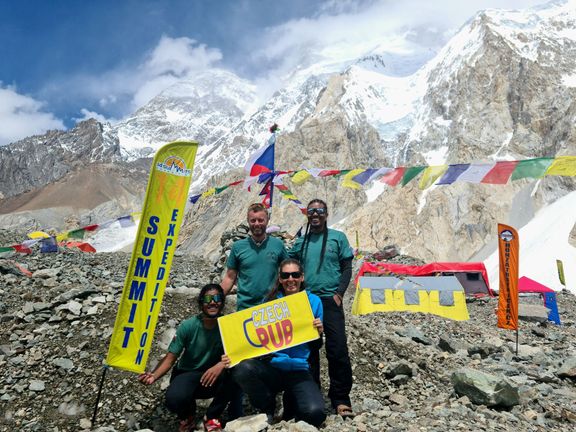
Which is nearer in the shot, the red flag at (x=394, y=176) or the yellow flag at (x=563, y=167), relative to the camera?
the yellow flag at (x=563, y=167)

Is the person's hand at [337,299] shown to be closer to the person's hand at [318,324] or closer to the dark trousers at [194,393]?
the person's hand at [318,324]

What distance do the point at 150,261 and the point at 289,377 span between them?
2.02 m

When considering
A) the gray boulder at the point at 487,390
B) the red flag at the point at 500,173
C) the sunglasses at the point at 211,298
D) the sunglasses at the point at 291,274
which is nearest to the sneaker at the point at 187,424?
the sunglasses at the point at 211,298

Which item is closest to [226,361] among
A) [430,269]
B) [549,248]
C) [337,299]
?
[337,299]

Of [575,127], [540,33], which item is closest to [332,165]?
[575,127]

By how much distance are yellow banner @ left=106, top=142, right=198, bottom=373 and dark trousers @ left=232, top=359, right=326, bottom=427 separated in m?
1.28

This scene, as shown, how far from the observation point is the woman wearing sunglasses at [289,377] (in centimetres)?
433

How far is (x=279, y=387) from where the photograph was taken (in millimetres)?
4543

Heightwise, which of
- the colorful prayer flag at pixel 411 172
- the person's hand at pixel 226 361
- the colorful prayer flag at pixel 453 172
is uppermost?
the colorful prayer flag at pixel 411 172

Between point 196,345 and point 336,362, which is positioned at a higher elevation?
point 196,345

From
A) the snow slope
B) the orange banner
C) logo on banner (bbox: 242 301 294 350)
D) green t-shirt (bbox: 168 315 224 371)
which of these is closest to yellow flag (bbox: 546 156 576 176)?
the orange banner

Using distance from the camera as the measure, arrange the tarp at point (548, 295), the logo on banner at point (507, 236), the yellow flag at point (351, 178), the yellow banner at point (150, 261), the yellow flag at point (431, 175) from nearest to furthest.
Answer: the yellow banner at point (150, 261) → the yellow flag at point (431, 175) → the logo on banner at point (507, 236) → the yellow flag at point (351, 178) → the tarp at point (548, 295)

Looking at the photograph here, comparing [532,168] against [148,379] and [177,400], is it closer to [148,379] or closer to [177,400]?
[177,400]

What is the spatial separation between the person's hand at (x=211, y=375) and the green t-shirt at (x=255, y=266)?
0.75m
